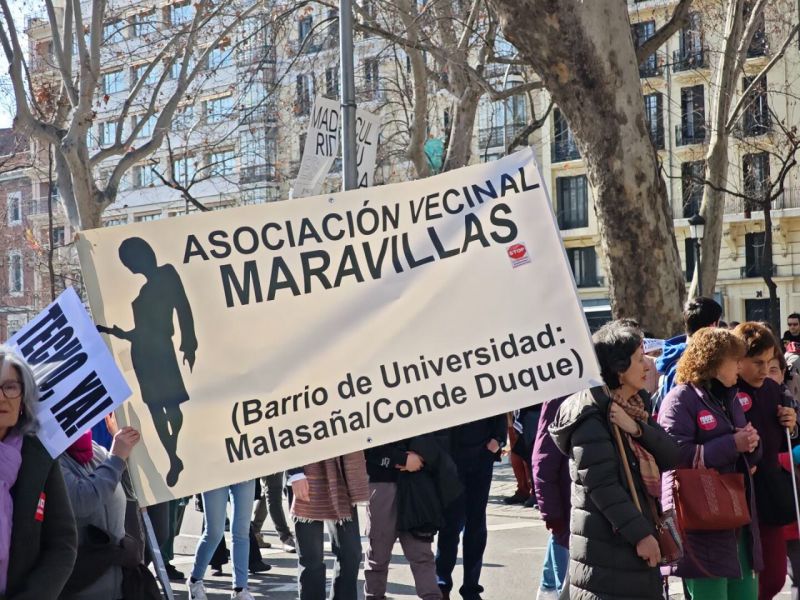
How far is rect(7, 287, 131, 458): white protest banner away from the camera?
4.10 m

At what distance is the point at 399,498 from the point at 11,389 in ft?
10.8

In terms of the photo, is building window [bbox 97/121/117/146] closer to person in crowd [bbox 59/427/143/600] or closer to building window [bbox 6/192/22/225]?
building window [bbox 6/192/22/225]

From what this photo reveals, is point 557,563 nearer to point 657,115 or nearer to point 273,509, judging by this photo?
point 273,509

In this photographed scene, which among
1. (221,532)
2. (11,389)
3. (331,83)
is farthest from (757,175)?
(11,389)

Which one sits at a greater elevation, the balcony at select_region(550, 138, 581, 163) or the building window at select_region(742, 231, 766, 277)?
the balcony at select_region(550, 138, 581, 163)

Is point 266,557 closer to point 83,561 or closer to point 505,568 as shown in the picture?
point 505,568

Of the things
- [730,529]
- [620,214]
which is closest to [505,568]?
[620,214]

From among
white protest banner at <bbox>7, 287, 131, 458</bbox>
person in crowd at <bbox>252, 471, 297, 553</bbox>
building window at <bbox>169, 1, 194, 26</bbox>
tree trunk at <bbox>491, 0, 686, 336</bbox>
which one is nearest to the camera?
white protest banner at <bbox>7, 287, 131, 458</bbox>

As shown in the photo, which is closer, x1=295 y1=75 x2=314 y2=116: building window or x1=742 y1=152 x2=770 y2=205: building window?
x1=295 y1=75 x2=314 y2=116: building window

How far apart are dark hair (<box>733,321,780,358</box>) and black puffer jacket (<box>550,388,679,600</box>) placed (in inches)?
55.5

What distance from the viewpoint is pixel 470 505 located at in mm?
7902

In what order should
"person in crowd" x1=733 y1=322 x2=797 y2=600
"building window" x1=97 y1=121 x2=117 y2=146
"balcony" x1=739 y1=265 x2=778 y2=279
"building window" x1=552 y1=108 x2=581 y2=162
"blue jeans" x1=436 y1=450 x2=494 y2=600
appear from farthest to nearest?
"building window" x1=552 y1=108 x2=581 y2=162 → "balcony" x1=739 y1=265 x2=778 y2=279 → "building window" x1=97 y1=121 x2=117 y2=146 → "blue jeans" x1=436 y1=450 x2=494 y2=600 → "person in crowd" x1=733 y1=322 x2=797 y2=600

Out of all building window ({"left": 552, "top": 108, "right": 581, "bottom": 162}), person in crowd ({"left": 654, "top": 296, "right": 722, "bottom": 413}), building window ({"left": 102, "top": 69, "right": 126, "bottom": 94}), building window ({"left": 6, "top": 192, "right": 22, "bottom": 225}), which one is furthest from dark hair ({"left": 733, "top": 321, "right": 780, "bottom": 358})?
building window ({"left": 6, "top": 192, "right": 22, "bottom": 225})

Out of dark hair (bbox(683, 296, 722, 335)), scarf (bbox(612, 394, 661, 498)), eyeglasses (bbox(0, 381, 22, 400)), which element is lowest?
scarf (bbox(612, 394, 661, 498))
